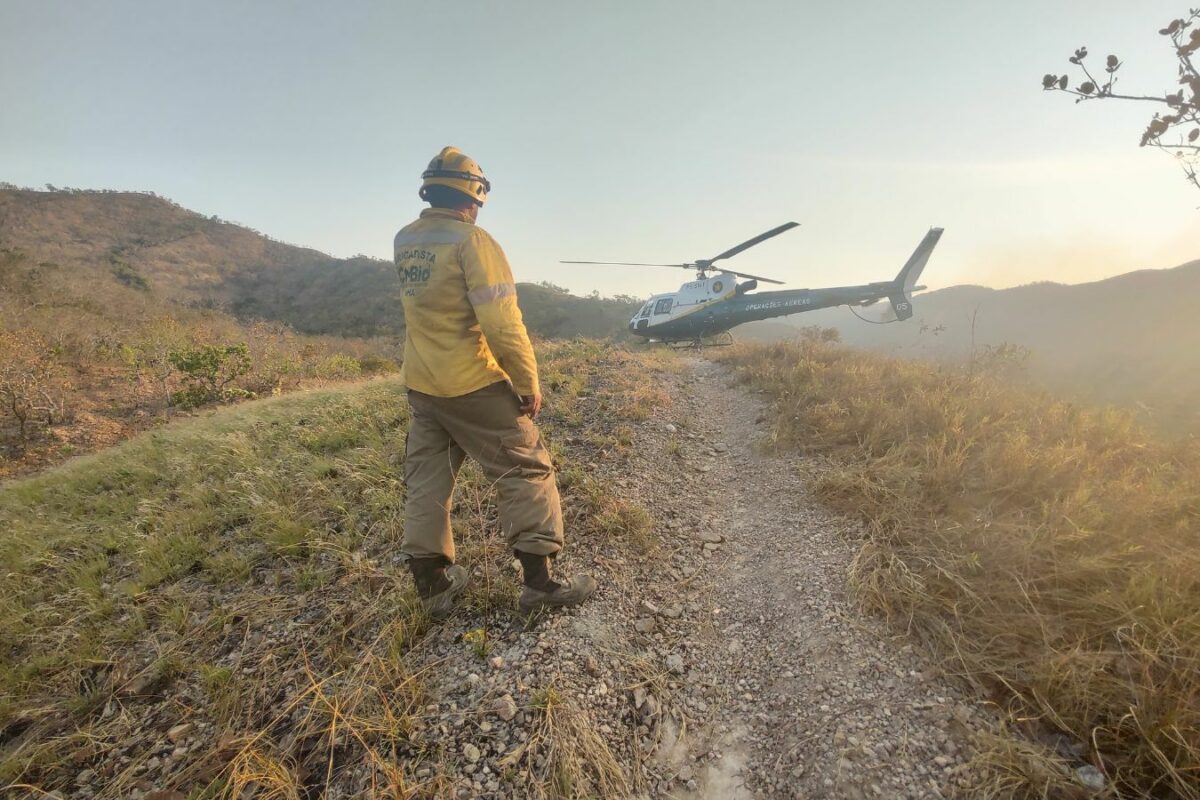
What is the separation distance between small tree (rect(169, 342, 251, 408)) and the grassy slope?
5.49 meters

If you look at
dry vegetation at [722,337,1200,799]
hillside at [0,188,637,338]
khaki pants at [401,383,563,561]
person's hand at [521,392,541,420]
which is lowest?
dry vegetation at [722,337,1200,799]

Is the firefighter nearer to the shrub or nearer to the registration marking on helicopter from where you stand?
the shrub

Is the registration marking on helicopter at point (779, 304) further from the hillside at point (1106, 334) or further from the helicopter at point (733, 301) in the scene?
the hillside at point (1106, 334)

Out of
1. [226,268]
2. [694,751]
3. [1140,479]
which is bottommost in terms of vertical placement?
[694,751]

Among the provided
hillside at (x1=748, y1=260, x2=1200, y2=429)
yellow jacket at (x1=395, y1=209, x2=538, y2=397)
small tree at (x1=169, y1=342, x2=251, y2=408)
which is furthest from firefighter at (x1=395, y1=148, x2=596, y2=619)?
small tree at (x1=169, y1=342, x2=251, y2=408)

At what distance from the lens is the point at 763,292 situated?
1530 centimetres

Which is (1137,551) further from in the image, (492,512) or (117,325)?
(117,325)

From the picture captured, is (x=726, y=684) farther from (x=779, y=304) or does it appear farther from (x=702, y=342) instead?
(x=702, y=342)

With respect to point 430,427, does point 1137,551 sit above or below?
below

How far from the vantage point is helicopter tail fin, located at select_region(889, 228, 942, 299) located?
15.1 m

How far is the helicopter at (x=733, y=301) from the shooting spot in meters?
14.6

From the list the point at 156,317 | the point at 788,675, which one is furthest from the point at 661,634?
the point at 156,317

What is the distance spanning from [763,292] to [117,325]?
21.9m

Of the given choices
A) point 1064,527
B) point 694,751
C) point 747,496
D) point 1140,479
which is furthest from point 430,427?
point 1140,479
